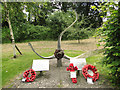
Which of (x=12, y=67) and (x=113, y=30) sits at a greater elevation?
(x=113, y=30)

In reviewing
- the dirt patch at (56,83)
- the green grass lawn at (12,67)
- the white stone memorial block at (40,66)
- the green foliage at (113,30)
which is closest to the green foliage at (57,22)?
the green grass lawn at (12,67)

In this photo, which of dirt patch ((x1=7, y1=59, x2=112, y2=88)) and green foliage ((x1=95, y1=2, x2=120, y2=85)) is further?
dirt patch ((x1=7, y1=59, x2=112, y2=88))

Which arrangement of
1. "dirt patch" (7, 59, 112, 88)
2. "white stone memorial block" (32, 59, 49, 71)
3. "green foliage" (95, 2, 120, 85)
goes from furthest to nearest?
1. "white stone memorial block" (32, 59, 49, 71)
2. "dirt patch" (7, 59, 112, 88)
3. "green foliage" (95, 2, 120, 85)

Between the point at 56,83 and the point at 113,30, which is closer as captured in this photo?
the point at 113,30

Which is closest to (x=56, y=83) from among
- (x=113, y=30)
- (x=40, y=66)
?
(x=40, y=66)

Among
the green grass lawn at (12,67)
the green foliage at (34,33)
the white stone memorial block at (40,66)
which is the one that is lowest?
the green grass lawn at (12,67)

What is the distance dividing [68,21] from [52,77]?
489 centimetres

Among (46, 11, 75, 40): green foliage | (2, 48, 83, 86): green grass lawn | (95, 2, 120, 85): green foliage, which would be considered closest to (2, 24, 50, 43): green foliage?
(46, 11, 75, 40): green foliage

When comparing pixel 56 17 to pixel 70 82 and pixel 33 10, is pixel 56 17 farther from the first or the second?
pixel 70 82

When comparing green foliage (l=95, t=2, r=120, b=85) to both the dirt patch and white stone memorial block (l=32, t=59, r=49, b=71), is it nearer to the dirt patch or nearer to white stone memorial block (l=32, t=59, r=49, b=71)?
the dirt patch

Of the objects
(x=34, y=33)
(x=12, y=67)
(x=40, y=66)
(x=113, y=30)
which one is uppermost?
(x=113, y=30)

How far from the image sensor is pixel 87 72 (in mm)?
2109

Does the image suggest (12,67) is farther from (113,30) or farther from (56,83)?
(113,30)

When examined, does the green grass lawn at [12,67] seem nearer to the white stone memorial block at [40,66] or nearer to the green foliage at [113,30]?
the white stone memorial block at [40,66]
